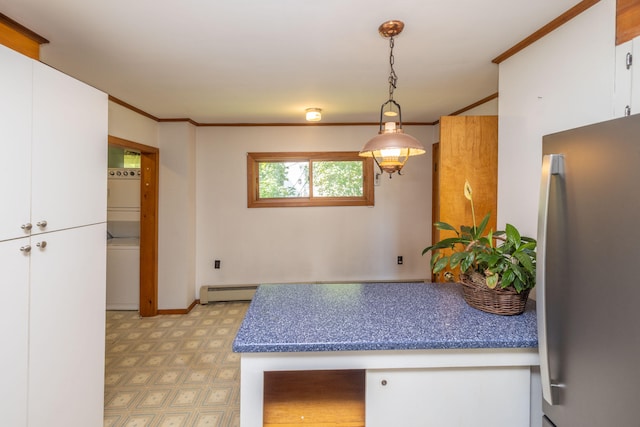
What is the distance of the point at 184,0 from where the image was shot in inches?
56.1

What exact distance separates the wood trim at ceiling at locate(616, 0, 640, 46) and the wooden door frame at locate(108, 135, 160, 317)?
156 inches

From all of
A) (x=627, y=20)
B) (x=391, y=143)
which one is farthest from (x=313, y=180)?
(x=627, y=20)

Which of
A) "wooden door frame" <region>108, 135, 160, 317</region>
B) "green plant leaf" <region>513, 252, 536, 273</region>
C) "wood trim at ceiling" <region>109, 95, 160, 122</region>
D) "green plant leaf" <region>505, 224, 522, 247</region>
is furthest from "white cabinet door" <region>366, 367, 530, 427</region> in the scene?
"wooden door frame" <region>108, 135, 160, 317</region>

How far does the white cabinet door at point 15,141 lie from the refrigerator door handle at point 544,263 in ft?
6.55

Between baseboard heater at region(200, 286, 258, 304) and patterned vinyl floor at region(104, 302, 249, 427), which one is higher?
baseboard heater at region(200, 286, 258, 304)

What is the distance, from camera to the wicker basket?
135 centimetres

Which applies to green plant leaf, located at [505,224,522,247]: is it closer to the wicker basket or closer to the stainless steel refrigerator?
the wicker basket

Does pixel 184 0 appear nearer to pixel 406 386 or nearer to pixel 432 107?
pixel 406 386

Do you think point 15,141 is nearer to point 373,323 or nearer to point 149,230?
point 373,323

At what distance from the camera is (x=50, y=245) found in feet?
4.84

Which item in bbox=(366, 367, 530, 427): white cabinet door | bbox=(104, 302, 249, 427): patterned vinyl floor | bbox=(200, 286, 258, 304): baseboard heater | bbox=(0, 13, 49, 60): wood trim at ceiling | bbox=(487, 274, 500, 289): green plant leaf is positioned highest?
bbox=(0, 13, 49, 60): wood trim at ceiling

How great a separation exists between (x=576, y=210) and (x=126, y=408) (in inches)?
111

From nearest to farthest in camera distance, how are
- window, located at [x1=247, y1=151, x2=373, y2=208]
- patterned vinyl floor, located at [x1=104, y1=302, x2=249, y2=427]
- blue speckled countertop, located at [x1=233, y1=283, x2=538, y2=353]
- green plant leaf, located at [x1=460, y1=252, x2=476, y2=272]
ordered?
blue speckled countertop, located at [x1=233, y1=283, x2=538, y2=353], green plant leaf, located at [x1=460, y1=252, x2=476, y2=272], patterned vinyl floor, located at [x1=104, y1=302, x2=249, y2=427], window, located at [x1=247, y1=151, x2=373, y2=208]

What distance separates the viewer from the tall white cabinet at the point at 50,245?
128 centimetres
